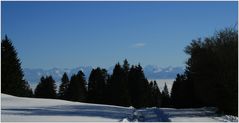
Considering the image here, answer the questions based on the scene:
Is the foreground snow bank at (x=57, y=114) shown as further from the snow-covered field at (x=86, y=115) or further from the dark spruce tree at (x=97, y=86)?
the dark spruce tree at (x=97, y=86)

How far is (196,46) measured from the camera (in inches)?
1768

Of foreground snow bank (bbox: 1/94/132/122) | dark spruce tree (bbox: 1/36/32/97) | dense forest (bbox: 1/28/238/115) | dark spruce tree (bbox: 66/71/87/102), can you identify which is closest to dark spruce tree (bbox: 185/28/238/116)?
dense forest (bbox: 1/28/238/115)

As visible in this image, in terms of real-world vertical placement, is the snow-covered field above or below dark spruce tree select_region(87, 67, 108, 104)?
below

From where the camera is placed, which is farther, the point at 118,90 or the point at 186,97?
the point at 118,90

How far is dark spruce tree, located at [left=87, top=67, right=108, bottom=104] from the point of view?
94.9 meters

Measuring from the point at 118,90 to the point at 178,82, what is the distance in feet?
34.1

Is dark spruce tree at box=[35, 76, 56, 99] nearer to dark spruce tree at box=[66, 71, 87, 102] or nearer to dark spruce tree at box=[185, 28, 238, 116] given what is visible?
dark spruce tree at box=[66, 71, 87, 102]

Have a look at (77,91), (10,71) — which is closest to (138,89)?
(77,91)

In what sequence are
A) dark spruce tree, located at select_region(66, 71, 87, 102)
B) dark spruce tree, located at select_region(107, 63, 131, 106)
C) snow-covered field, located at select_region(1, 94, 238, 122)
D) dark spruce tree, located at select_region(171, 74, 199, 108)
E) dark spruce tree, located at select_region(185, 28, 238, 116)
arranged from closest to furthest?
snow-covered field, located at select_region(1, 94, 238, 122), dark spruce tree, located at select_region(185, 28, 238, 116), dark spruce tree, located at select_region(171, 74, 199, 108), dark spruce tree, located at select_region(107, 63, 131, 106), dark spruce tree, located at select_region(66, 71, 87, 102)

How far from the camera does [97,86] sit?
3890 inches

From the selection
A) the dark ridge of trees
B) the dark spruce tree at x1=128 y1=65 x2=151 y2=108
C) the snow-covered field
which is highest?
the dark spruce tree at x1=128 y1=65 x2=151 y2=108

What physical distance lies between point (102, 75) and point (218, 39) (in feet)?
213

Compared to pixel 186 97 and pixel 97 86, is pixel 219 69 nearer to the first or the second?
pixel 186 97

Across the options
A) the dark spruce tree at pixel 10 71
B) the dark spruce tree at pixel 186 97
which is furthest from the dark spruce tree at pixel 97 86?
the dark spruce tree at pixel 10 71
